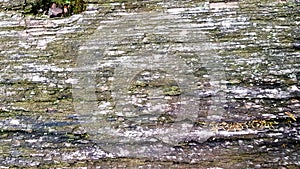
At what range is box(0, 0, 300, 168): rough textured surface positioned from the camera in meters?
1.33

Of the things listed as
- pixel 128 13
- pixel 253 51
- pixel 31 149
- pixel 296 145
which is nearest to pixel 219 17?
pixel 253 51

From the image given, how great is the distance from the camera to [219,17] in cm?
188

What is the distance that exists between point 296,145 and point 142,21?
3.16 feet

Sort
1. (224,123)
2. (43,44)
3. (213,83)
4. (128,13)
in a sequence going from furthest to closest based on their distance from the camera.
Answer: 1. (128,13)
2. (43,44)
3. (213,83)
4. (224,123)

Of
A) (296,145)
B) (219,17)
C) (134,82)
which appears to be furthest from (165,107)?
(219,17)

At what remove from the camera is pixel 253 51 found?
167 cm

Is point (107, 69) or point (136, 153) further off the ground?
point (107, 69)

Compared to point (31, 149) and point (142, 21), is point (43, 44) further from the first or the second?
point (31, 149)

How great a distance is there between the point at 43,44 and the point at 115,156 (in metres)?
0.76

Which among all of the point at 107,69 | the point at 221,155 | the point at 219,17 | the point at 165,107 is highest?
the point at 219,17

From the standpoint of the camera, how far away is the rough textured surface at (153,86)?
4.37ft

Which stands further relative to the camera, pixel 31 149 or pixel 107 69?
pixel 107 69

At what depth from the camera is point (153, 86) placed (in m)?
1.57

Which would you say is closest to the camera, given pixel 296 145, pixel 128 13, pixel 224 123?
pixel 296 145
